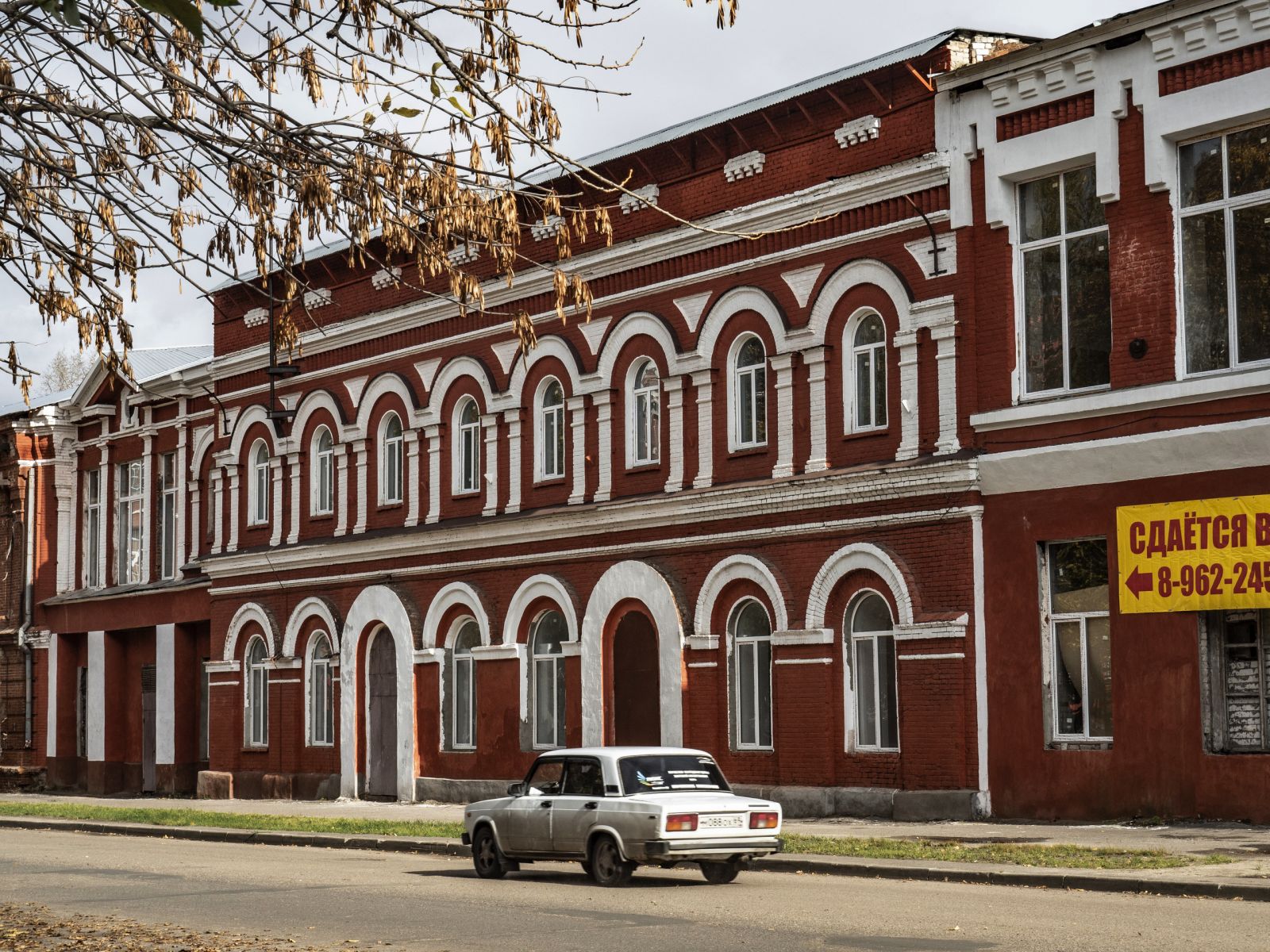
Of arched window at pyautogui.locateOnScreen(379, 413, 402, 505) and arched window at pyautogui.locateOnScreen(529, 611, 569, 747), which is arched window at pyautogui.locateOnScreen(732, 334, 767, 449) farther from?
arched window at pyautogui.locateOnScreen(379, 413, 402, 505)

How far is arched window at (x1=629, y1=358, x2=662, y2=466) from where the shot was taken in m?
29.0

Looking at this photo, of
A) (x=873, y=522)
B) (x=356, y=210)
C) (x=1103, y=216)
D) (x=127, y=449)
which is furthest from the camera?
(x=127, y=449)

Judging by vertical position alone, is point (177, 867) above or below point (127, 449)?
below

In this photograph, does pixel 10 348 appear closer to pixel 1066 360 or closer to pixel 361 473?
pixel 1066 360

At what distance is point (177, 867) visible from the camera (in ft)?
67.7

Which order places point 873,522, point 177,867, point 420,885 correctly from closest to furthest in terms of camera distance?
point 420,885, point 177,867, point 873,522

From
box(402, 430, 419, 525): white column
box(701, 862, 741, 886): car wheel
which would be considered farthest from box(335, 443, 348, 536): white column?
box(701, 862, 741, 886): car wheel

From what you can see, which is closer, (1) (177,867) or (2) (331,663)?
(1) (177,867)

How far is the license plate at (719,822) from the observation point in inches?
671

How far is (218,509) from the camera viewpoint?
39281 mm

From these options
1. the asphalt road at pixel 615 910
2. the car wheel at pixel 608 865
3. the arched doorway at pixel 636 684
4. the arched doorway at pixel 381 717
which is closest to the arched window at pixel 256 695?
the arched doorway at pixel 381 717

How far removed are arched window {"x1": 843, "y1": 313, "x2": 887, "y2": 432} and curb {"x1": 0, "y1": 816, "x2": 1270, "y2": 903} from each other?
7.79 m

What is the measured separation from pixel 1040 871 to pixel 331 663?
2093 centimetres

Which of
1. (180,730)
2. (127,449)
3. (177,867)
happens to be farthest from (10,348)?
(127,449)
